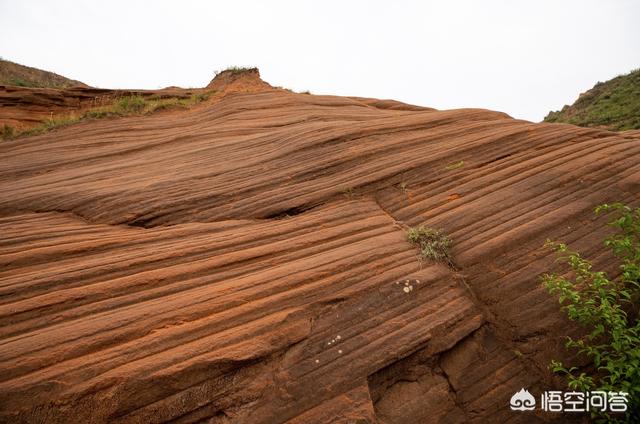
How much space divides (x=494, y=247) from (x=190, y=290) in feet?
15.1

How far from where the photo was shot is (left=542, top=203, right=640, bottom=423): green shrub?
13.2 ft

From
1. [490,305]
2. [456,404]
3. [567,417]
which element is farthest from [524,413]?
[490,305]

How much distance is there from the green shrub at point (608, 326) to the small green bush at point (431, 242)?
139cm

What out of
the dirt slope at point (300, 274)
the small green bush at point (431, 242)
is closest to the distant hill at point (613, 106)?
the dirt slope at point (300, 274)

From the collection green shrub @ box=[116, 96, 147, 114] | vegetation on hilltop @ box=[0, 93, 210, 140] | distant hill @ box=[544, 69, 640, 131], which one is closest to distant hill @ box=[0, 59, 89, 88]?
vegetation on hilltop @ box=[0, 93, 210, 140]

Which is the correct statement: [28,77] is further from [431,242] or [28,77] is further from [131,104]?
[431,242]

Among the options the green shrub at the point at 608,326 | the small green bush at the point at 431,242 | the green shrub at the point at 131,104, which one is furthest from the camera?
the green shrub at the point at 131,104

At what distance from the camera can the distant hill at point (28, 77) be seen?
19.5 meters

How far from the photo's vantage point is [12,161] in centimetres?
854

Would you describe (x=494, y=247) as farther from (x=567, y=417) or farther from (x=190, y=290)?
(x=190, y=290)

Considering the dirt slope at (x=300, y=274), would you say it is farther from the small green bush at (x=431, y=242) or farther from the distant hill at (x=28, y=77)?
the distant hill at (x=28, y=77)

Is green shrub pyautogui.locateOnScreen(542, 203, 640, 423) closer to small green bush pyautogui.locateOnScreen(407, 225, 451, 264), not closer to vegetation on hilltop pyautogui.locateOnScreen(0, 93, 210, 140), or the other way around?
small green bush pyautogui.locateOnScreen(407, 225, 451, 264)

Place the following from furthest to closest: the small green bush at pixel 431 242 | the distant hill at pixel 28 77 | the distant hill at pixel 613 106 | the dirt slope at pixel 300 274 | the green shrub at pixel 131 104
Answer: the distant hill at pixel 28 77
the distant hill at pixel 613 106
the green shrub at pixel 131 104
the small green bush at pixel 431 242
the dirt slope at pixel 300 274

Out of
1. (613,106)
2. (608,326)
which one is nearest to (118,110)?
(608,326)
